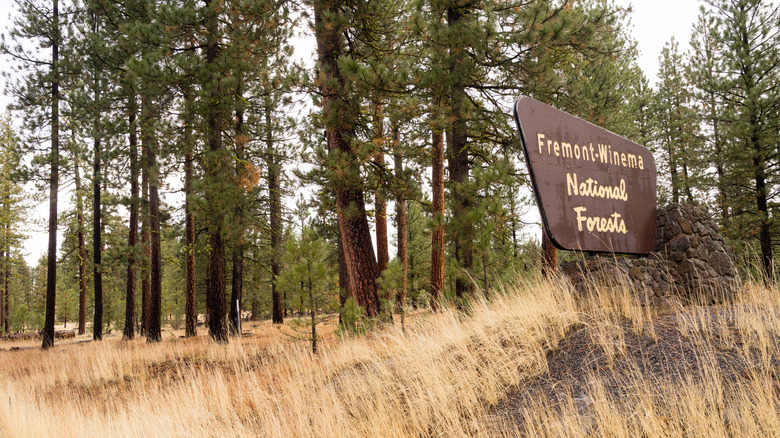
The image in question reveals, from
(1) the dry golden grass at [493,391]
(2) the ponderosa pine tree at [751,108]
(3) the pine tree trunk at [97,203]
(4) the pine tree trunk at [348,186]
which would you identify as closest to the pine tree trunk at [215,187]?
(4) the pine tree trunk at [348,186]

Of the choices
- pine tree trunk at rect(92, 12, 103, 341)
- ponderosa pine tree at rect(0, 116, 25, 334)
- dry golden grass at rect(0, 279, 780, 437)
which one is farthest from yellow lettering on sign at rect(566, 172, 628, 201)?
ponderosa pine tree at rect(0, 116, 25, 334)

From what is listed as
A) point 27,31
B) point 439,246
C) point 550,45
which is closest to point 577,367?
point 550,45

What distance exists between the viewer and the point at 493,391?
11.3 ft

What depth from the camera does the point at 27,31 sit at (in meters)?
15.1

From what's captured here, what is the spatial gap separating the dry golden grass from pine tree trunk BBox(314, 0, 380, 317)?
1954 mm

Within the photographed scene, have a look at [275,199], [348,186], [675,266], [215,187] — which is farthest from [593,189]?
[275,199]

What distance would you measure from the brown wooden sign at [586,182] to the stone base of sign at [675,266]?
A: 0.71 feet

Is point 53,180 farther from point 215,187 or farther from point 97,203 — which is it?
point 215,187

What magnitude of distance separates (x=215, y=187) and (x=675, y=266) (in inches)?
368

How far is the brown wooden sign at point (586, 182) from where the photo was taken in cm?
481

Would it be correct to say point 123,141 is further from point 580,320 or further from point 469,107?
point 580,320

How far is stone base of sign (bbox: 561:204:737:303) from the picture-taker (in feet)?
17.7

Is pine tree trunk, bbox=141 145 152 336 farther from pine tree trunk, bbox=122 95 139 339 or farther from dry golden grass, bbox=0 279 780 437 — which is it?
dry golden grass, bbox=0 279 780 437

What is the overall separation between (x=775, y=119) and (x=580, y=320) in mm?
15483
